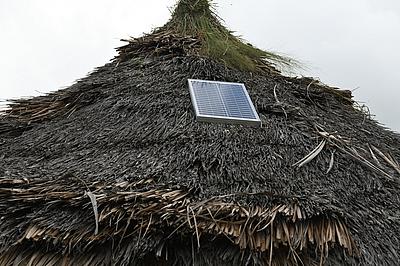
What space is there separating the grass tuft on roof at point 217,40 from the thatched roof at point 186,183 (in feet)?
1.58

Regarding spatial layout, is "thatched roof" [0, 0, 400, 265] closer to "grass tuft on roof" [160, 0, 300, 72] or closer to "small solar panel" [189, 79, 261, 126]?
"small solar panel" [189, 79, 261, 126]

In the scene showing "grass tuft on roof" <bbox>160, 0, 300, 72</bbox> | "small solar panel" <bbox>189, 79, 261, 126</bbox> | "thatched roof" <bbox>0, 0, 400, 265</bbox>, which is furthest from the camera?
"grass tuft on roof" <bbox>160, 0, 300, 72</bbox>

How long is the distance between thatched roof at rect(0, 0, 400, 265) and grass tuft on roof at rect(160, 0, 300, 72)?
0.48 metres

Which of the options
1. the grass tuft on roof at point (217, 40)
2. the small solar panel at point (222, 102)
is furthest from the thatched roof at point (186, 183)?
the grass tuft on roof at point (217, 40)

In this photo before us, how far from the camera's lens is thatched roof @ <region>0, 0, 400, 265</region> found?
3.01m

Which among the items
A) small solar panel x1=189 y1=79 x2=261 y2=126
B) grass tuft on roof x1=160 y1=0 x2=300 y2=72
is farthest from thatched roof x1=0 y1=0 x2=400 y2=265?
grass tuft on roof x1=160 y1=0 x2=300 y2=72

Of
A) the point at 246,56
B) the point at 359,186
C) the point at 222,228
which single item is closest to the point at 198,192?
the point at 222,228

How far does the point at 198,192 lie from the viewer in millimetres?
3182

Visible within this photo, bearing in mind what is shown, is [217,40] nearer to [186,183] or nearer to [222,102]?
[222,102]

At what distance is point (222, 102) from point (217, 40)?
4.36 feet

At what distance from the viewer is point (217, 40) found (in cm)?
552

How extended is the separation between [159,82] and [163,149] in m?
1.10

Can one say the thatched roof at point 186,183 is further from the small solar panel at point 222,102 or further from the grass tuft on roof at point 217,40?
the grass tuft on roof at point 217,40

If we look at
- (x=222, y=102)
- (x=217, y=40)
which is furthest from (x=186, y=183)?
(x=217, y=40)
